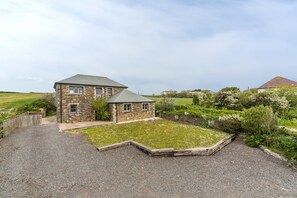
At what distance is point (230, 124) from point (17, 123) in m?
18.0

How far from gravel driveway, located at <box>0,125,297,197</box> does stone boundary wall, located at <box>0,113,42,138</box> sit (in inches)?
126

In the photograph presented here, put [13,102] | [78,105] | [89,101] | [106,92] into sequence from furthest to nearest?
[13,102] < [106,92] < [89,101] < [78,105]

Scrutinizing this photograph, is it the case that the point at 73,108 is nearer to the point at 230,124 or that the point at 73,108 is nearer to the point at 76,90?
the point at 76,90

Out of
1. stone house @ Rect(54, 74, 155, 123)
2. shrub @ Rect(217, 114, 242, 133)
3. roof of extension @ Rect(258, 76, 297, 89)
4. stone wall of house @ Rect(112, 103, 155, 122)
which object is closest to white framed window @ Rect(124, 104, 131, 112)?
stone house @ Rect(54, 74, 155, 123)

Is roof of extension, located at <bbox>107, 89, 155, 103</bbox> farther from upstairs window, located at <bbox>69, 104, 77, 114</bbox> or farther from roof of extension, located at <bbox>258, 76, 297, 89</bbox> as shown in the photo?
roof of extension, located at <bbox>258, 76, 297, 89</bbox>

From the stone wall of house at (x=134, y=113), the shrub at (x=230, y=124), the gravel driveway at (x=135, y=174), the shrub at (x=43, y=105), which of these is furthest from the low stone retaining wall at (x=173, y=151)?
the shrub at (x=43, y=105)

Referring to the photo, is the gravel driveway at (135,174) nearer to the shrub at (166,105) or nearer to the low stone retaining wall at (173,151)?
the low stone retaining wall at (173,151)

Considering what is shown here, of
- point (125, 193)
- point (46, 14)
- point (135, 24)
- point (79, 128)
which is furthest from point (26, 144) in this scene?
point (135, 24)

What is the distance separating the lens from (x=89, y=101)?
17.1m

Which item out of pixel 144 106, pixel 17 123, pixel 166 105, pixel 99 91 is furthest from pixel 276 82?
pixel 17 123

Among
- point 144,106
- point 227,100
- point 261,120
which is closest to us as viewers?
point 261,120

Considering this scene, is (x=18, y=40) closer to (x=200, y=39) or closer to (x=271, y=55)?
(x=200, y=39)

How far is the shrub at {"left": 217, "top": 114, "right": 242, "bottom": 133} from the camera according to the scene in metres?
11.2

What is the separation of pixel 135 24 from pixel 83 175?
14.4 metres
